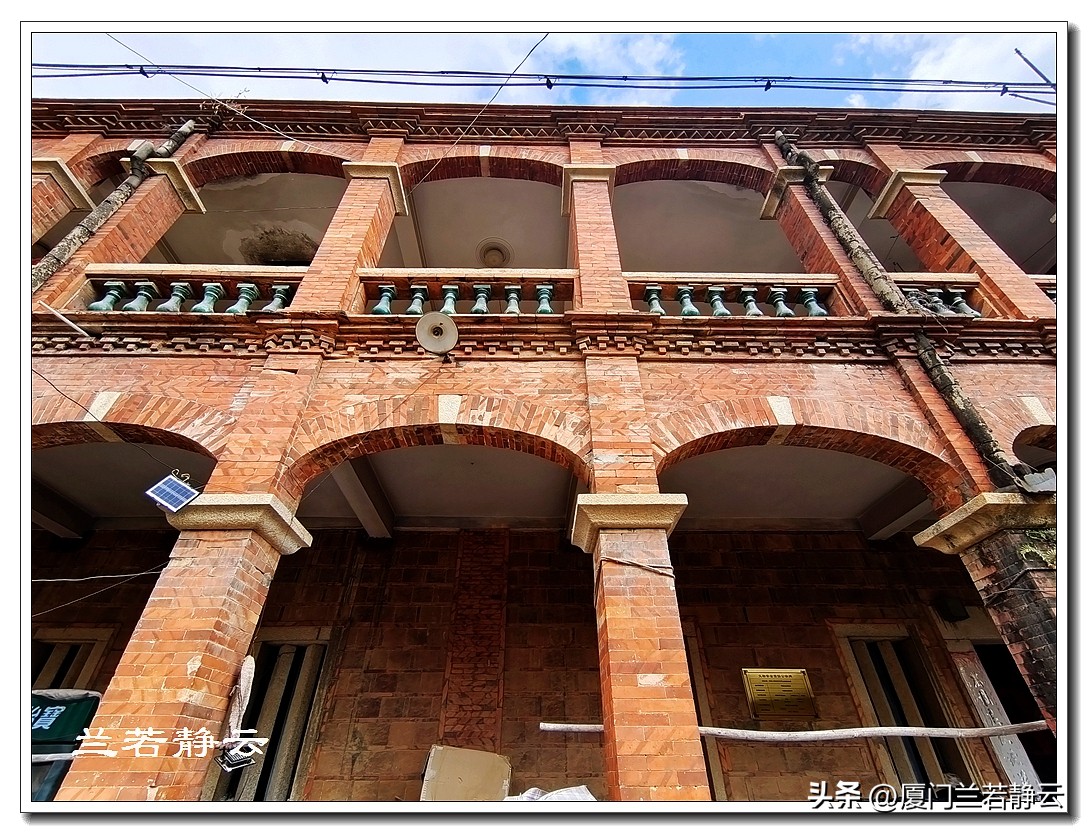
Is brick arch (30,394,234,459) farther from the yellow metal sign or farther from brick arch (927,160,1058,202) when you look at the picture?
brick arch (927,160,1058,202)

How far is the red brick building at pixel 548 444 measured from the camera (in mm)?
3973

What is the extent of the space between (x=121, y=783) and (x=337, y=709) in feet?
10.5

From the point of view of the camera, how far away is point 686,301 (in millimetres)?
5832

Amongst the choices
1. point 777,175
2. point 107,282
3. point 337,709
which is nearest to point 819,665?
point 337,709

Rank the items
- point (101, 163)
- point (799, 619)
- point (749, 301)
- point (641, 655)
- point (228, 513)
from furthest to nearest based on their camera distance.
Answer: point (101, 163), point (799, 619), point (749, 301), point (228, 513), point (641, 655)

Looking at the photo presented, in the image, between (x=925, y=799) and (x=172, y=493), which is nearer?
(x=925, y=799)

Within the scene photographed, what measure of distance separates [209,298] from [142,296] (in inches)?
26.4

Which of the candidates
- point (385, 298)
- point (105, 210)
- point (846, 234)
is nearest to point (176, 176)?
point (105, 210)

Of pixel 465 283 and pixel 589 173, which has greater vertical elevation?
pixel 589 173

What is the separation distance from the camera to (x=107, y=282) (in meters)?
5.64

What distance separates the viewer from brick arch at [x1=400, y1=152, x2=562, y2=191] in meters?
7.36

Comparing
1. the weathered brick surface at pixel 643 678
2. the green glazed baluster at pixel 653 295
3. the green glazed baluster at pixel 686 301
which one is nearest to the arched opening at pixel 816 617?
the green glazed baluster at pixel 686 301

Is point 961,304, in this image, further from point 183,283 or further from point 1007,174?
point 183,283

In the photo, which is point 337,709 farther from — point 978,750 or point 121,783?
point 978,750
